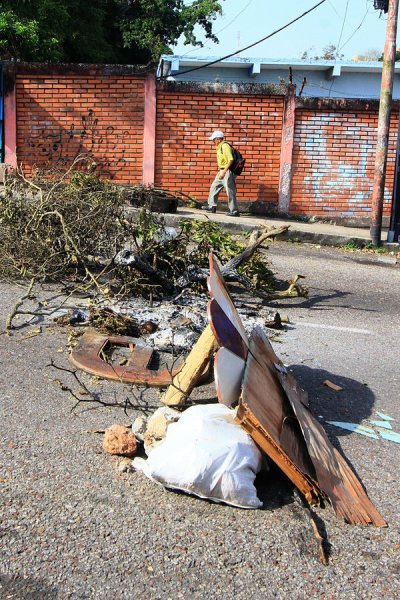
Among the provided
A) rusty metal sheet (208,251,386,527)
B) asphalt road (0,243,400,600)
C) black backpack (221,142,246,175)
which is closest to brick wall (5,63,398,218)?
black backpack (221,142,246,175)

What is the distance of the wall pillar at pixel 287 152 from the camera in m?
13.0

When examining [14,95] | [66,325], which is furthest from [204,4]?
[66,325]

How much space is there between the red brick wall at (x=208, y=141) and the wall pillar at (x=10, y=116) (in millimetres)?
2975

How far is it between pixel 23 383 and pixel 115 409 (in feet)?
2.43

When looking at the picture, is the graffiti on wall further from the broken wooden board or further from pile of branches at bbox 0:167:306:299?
the broken wooden board

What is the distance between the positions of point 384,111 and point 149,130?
184 inches

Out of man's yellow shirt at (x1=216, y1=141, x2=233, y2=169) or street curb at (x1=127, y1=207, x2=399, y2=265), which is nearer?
street curb at (x1=127, y1=207, x2=399, y2=265)

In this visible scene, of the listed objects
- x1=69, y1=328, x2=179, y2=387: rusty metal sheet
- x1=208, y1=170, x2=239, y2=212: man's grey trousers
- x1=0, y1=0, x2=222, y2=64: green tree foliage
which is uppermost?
x1=0, y1=0, x2=222, y2=64: green tree foliage

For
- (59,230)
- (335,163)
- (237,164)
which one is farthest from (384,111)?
(59,230)

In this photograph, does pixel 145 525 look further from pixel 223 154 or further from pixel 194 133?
pixel 194 133

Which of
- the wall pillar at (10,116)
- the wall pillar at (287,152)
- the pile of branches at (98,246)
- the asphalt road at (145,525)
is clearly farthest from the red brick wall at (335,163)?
the asphalt road at (145,525)

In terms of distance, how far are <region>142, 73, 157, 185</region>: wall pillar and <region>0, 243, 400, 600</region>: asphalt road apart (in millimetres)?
9345

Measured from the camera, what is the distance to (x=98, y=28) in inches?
886

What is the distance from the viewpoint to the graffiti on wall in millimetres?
13297
